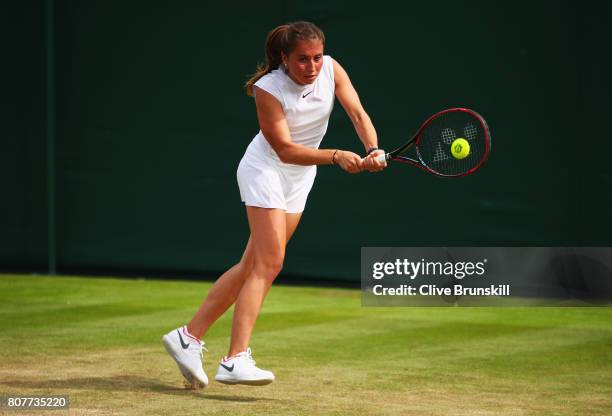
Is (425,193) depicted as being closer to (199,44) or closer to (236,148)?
(236,148)

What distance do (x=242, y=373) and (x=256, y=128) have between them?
4.72 meters

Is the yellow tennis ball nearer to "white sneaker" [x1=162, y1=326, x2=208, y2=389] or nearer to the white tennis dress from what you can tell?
the white tennis dress

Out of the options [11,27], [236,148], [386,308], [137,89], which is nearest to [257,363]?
[386,308]

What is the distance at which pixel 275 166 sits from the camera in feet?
15.8

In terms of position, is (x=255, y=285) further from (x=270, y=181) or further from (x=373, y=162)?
(x=373, y=162)

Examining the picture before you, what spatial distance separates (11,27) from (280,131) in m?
5.99

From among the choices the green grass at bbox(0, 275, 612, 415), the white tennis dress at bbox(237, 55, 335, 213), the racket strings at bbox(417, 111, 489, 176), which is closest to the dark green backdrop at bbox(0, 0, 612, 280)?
the green grass at bbox(0, 275, 612, 415)

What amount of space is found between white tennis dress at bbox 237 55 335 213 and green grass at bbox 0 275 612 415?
833 millimetres

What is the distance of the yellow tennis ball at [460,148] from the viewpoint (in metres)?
5.04

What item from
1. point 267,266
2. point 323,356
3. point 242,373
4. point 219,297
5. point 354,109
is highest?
point 354,109

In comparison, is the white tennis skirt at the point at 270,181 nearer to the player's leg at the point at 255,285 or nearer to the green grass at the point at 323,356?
the player's leg at the point at 255,285

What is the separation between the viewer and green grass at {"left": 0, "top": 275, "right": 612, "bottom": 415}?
461 centimetres

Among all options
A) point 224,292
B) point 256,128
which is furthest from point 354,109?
point 256,128

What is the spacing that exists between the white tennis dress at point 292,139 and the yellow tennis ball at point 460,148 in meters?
0.60
